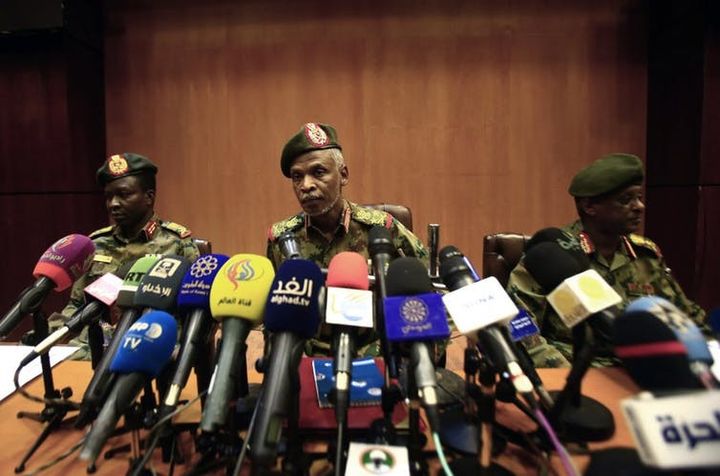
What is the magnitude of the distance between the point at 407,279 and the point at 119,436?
650mm

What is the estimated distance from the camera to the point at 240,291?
581mm

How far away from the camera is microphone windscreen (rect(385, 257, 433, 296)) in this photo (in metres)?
0.57

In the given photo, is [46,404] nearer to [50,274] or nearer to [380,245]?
[50,274]

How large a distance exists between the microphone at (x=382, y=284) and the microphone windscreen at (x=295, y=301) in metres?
0.10

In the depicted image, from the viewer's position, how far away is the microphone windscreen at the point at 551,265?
0.59m

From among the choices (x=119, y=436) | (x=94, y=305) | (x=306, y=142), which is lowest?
(x=119, y=436)

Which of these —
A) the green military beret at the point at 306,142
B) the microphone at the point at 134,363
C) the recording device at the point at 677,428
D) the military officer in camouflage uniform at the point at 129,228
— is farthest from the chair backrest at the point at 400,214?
the recording device at the point at 677,428

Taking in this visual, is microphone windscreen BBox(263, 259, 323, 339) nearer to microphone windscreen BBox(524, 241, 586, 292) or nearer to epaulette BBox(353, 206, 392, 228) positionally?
microphone windscreen BBox(524, 241, 586, 292)

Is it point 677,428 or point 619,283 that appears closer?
point 677,428

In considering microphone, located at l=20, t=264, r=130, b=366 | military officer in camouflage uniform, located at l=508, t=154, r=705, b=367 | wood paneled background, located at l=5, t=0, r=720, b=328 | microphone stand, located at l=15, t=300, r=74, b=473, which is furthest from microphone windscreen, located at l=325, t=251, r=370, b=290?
wood paneled background, located at l=5, t=0, r=720, b=328

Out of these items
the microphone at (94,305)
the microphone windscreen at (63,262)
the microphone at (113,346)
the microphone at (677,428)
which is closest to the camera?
the microphone at (677,428)

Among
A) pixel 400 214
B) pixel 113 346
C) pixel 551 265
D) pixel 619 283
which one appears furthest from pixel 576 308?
pixel 400 214

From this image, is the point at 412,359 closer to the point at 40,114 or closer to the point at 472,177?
the point at 472,177

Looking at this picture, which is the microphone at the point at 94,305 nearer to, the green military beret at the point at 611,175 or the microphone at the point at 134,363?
the microphone at the point at 134,363
